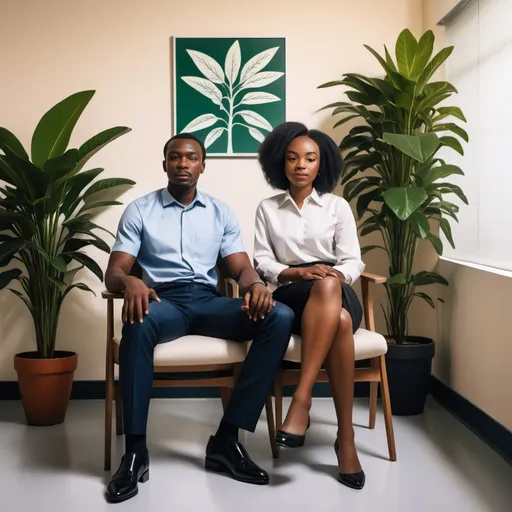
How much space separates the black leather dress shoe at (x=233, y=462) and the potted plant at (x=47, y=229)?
1090 mm

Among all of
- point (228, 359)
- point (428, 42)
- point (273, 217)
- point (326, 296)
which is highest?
point (428, 42)

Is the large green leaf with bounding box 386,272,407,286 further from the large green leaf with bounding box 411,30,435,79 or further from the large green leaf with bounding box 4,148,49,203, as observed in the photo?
the large green leaf with bounding box 4,148,49,203

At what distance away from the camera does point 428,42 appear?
315 cm

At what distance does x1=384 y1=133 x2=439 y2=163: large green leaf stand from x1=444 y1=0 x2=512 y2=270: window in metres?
0.34

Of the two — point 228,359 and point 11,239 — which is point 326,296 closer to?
point 228,359

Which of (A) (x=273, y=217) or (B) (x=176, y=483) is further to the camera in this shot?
(A) (x=273, y=217)

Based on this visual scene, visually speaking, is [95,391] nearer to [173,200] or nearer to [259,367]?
[173,200]

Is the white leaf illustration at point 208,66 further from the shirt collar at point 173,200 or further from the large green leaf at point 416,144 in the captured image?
the large green leaf at point 416,144

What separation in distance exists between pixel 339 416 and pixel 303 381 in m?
0.20

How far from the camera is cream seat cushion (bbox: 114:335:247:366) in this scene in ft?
8.13

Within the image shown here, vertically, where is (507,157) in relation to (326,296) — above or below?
above

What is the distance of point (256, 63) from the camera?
12.0 feet

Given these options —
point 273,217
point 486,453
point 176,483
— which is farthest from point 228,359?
point 486,453

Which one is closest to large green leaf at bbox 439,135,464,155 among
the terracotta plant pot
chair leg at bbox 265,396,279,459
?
chair leg at bbox 265,396,279,459
